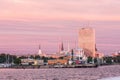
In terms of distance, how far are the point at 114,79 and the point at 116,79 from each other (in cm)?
11

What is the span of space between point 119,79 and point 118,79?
0.05m

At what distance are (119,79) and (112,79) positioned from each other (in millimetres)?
397

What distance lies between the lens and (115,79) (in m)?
26.0

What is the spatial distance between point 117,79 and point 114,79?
176 mm

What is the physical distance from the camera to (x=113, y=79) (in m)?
25.9

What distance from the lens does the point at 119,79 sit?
85.4 ft

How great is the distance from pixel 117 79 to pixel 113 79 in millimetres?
247

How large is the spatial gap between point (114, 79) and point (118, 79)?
0.69 feet

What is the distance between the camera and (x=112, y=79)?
25.9 m

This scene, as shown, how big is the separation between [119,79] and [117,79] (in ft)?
0.33

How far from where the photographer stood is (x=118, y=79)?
1024 inches

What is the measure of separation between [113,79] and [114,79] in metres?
0.07

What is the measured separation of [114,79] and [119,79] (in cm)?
26

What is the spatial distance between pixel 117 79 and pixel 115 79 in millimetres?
115
